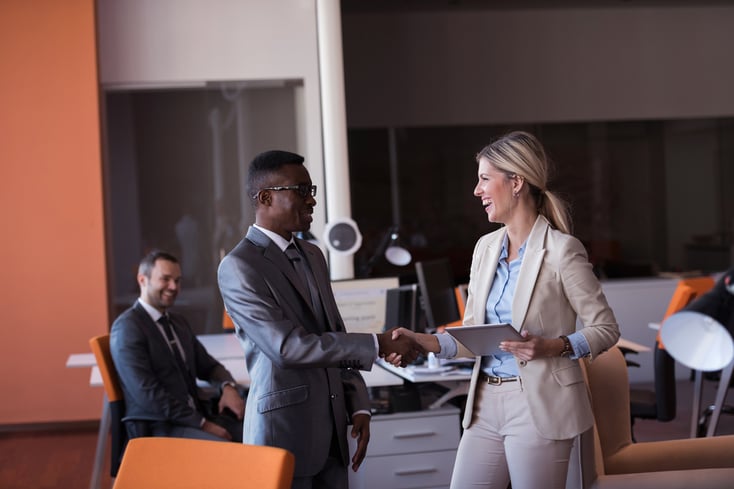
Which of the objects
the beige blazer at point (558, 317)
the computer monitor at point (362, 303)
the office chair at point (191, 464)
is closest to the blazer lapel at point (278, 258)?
the office chair at point (191, 464)

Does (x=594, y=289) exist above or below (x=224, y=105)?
below

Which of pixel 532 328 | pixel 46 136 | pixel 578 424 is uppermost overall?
pixel 46 136

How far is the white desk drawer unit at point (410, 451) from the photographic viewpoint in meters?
4.24

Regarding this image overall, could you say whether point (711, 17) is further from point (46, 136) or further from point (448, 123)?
point (46, 136)

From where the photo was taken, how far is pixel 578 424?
260 cm

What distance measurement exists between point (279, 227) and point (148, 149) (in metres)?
5.32

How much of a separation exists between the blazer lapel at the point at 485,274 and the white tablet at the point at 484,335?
15 centimetres

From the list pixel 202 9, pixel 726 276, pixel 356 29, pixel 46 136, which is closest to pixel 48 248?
pixel 46 136

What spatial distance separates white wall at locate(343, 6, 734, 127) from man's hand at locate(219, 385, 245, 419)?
16.8 feet

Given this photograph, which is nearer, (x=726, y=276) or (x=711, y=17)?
(x=726, y=276)

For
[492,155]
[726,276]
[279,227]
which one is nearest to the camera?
[726,276]

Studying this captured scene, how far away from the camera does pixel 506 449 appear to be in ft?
8.69

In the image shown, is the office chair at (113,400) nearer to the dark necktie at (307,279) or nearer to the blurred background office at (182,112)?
the dark necktie at (307,279)

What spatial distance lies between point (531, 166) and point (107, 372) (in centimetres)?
253
